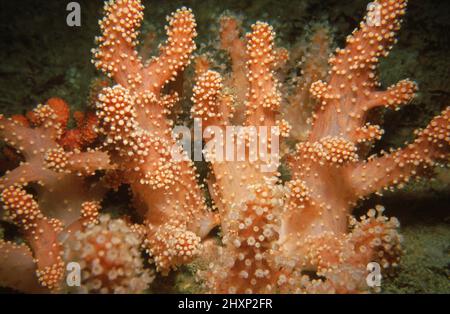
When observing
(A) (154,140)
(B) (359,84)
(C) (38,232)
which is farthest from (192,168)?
(B) (359,84)

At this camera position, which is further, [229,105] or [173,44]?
[229,105]

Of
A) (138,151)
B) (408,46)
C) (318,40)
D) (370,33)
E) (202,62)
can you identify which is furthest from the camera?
(408,46)

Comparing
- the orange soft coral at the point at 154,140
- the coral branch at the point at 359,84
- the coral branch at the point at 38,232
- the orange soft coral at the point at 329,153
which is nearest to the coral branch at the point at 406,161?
the orange soft coral at the point at 329,153

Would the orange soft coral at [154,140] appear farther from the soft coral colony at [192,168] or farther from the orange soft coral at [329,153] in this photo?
the orange soft coral at [329,153]

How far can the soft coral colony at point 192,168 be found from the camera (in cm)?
224

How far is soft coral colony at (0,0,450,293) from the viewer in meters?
2.24

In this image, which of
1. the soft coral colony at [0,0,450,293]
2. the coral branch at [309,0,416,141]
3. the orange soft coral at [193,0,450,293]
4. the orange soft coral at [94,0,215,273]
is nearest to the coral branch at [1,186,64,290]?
the soft coral colony at [0,0,450,293]

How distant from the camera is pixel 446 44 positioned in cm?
326

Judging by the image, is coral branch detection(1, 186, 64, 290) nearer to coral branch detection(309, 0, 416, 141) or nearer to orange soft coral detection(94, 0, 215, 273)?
orange soft coral detection(94, 0, 215, 273)

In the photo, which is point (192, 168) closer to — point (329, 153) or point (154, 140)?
point (154, 140)

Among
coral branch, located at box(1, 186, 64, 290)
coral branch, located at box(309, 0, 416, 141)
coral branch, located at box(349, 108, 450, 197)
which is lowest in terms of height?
coral branch, located at box(1, 186, 64, 290)
